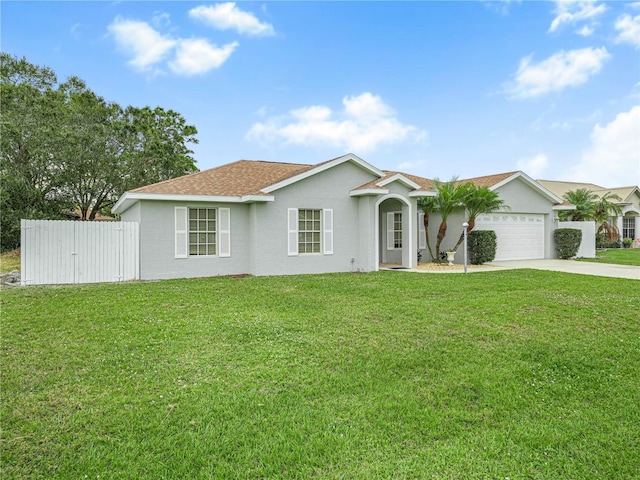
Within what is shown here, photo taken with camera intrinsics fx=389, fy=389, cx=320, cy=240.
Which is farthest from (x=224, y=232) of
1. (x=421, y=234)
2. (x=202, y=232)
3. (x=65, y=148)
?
(x=65, y=148)

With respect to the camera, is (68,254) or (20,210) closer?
(68,254)

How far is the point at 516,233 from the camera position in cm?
1975

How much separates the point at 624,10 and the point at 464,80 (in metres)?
5.82

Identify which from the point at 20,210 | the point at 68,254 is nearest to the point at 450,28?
the point at 68,254

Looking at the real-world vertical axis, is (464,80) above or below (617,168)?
above

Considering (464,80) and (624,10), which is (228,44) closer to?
(464,80)

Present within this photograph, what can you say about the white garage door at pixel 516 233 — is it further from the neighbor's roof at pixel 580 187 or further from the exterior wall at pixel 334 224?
the neighbor's roof at pixel 580 187

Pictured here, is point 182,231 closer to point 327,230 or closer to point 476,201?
point 327,230

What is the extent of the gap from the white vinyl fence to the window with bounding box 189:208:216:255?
5.84 feet

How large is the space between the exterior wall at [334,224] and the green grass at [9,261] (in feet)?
37.7

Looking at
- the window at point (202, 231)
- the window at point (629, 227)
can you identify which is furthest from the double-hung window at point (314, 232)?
the window at point (629, 227)

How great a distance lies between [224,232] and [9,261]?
46.0 feet

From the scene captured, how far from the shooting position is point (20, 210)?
72.6ft

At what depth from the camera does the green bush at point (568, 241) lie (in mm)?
19891
